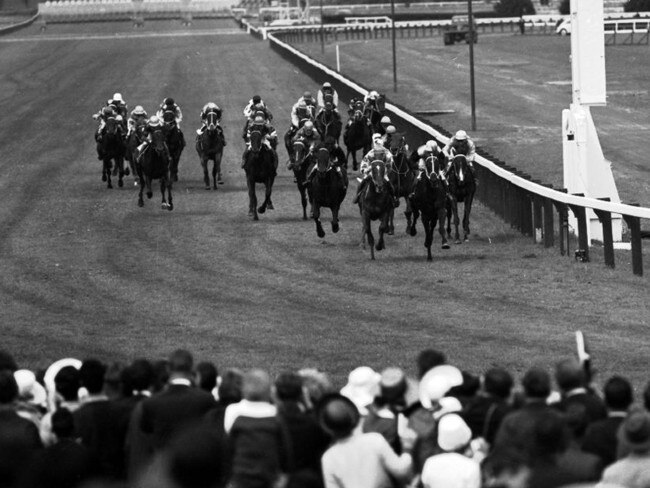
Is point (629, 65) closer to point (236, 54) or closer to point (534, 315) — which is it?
point (236, 54)

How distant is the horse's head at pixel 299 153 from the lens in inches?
1070

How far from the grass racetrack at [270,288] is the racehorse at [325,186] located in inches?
19.6

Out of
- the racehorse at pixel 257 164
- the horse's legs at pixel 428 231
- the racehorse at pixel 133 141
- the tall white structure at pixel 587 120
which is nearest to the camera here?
the horse's legs at pixel 428 231

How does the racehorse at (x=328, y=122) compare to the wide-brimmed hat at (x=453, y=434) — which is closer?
the wide-brimmed hat at (x=453, y=434)

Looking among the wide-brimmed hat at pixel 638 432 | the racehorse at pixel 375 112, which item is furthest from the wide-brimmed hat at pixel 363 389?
the racehorse at pixel 375 112

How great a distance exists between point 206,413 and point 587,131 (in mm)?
16007

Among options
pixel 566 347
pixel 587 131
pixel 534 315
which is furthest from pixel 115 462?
pixel 587 131

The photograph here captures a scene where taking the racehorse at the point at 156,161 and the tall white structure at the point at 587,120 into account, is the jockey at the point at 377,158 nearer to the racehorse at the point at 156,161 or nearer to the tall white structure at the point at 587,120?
the tall white structure at the point at 587,120

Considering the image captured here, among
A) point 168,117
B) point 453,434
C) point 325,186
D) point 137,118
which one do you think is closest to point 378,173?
point 325,186

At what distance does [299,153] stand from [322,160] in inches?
92.0

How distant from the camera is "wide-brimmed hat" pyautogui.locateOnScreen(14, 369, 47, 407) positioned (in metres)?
10.0

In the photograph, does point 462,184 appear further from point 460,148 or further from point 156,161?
point 156,161

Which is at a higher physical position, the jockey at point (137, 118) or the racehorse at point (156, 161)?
the jockey at point (137, 118)

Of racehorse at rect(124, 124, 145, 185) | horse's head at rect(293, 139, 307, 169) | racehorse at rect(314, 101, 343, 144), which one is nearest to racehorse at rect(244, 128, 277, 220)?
horse's head at rect(293, 139, 307, 169)
